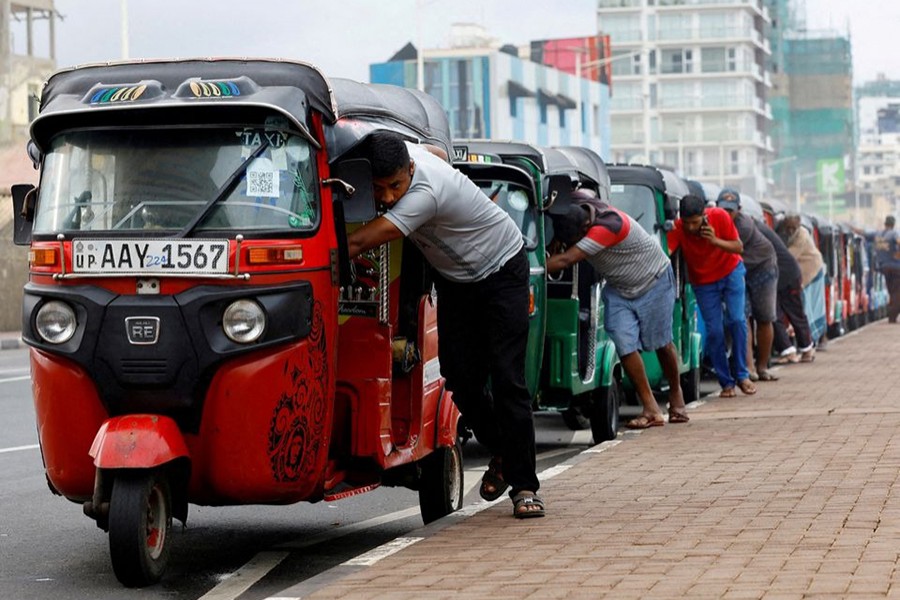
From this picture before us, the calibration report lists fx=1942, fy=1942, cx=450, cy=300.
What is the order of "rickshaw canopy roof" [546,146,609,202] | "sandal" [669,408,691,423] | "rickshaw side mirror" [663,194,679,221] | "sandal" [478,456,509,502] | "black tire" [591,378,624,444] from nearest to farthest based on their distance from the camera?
"sandal" [478,456,509,502], "black tire" [591,378,624,444], "sandal" [669,408,691,423], "rickshaw canopy roof" [546,146,609,202], "rickshaw side mirror" [663,194,679,221]

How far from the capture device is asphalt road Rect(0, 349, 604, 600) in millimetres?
7984

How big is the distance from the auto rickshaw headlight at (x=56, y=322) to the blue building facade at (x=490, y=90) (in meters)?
85.8

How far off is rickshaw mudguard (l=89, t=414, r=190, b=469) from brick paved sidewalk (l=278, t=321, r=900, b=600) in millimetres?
801

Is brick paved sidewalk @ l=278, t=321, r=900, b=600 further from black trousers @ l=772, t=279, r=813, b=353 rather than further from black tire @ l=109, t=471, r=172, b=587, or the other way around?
black trousers @ l=772, t=279, r=813, b=353

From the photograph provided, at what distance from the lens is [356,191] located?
8.16 m

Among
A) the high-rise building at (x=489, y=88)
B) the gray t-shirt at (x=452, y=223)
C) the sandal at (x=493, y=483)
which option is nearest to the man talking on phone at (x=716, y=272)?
the sandal at (x=493, y=483)

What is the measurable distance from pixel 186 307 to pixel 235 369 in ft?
1.05

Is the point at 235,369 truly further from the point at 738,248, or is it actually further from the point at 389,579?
the point at 738,248

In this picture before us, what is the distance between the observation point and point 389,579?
7309mm

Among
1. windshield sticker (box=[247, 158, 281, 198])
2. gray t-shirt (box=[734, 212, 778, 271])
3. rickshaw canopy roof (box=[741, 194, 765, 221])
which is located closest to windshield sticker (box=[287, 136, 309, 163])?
windshield sticker (box=[247, 158, 281, 198])

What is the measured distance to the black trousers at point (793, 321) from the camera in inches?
949

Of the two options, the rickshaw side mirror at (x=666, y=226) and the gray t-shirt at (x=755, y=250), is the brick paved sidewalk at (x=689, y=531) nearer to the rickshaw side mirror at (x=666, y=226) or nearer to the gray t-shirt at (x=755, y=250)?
the rickshaw side mirror at (x=666, y=226)

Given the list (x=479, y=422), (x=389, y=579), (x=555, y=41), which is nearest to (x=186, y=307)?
(x=389, y=579)

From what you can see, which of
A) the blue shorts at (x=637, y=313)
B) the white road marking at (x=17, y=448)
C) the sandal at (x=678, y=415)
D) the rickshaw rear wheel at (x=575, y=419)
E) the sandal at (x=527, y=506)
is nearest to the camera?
the sandal at (x=527, y=506)
